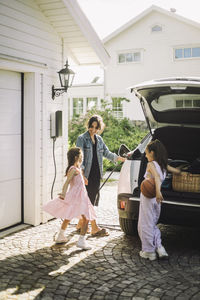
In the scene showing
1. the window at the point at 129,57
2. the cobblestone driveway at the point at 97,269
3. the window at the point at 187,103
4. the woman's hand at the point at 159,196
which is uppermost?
the window at the point at 129,57

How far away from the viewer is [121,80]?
893 inches

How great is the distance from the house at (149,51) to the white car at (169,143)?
1542 cm

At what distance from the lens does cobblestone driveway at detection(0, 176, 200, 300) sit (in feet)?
12.5

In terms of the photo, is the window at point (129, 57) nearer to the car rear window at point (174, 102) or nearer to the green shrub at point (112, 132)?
the green shrub at point (112, 132)

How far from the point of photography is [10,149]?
6.07 metres

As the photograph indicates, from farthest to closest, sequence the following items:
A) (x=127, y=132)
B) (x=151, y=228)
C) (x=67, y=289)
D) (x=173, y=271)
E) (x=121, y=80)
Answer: (x=121, y=80), (x=127, y=132), (x=151, y=228), (x=173, y=271), (x=67, y=289)

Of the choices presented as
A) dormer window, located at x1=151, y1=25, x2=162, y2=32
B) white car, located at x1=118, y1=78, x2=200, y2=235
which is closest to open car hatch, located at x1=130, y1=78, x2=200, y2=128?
white car, located at x1=118, y1=78, x2=200, y2=235

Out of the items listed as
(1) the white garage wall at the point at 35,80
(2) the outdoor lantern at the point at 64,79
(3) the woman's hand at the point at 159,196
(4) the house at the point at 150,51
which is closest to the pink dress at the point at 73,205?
(3) the woman's hand at the point at 159,196

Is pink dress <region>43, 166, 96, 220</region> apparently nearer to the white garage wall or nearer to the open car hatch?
the white garage wall

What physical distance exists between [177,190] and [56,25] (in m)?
3.59

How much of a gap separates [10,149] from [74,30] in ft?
7.77

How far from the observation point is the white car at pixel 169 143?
477 centimetres

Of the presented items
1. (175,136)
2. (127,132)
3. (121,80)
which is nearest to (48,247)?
(175,136)

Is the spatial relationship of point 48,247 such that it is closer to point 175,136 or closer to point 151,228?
point 151,228
